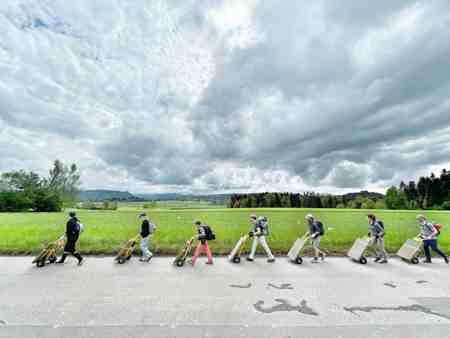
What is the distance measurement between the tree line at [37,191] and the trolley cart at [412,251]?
85477 mm

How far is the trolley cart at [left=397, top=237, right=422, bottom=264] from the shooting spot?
1088cm

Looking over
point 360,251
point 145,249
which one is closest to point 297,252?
point 360,251

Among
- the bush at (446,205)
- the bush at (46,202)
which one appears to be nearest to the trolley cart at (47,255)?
the bush at (46,202)

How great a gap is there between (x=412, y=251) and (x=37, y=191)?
91929 mm

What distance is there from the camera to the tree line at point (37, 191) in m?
71.3

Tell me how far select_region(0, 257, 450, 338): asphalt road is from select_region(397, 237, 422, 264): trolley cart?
0.86 meters

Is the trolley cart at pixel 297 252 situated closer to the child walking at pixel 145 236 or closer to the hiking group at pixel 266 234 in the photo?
the hiking group at pixel 266 234

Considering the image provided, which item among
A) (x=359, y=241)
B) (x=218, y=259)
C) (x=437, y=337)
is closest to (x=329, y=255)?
(x=359, y=241)

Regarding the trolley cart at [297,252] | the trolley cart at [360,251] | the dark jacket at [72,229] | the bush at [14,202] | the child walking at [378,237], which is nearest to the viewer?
the dark jacket at [72,229]

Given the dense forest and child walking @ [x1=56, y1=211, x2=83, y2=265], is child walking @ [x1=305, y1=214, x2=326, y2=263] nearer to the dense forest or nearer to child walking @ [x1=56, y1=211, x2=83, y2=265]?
child walking @ [x1=56, y1=211, x2=83, y2=265]

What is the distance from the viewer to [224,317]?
555 centimetres

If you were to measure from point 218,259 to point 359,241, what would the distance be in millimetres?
6748

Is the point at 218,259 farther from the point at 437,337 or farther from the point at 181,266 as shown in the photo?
the point at 437,337

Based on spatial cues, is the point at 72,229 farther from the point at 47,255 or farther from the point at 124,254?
the point at 124,254
